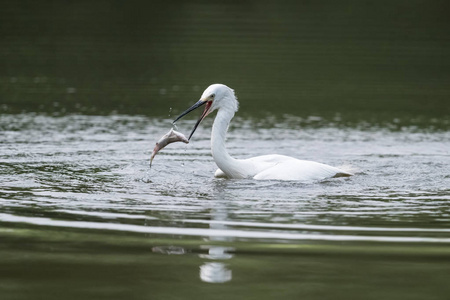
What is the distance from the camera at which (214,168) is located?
44.1 ft

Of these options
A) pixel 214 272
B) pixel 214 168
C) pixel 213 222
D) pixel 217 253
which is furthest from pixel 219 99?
pixel 214 272

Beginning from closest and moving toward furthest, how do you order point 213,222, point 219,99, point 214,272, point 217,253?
1. point 214,272
2. point 217,253
3. point 213,222
4. point 219,99

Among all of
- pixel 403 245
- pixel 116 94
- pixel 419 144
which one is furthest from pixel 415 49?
pixel 403 245

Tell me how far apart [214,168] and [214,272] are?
6.28 metres

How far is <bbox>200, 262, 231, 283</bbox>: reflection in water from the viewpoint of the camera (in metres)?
6.95

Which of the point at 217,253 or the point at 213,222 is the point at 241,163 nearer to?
the point at 213,222

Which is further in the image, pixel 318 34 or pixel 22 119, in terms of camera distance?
pixel 318 34

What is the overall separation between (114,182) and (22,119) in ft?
20.7

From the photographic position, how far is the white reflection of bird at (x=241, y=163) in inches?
468

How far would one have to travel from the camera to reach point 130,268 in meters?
7.34

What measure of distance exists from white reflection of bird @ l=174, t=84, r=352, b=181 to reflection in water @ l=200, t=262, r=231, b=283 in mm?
4477

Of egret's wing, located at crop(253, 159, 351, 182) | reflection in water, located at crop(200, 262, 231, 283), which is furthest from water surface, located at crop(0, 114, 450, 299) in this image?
egret's wing, located at crop(253, 159, 351, 182)

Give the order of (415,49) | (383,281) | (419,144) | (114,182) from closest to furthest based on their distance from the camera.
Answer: (383,281) < (114,182) < (419,144) < (415,49)

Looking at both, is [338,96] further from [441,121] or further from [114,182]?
[114,182]
